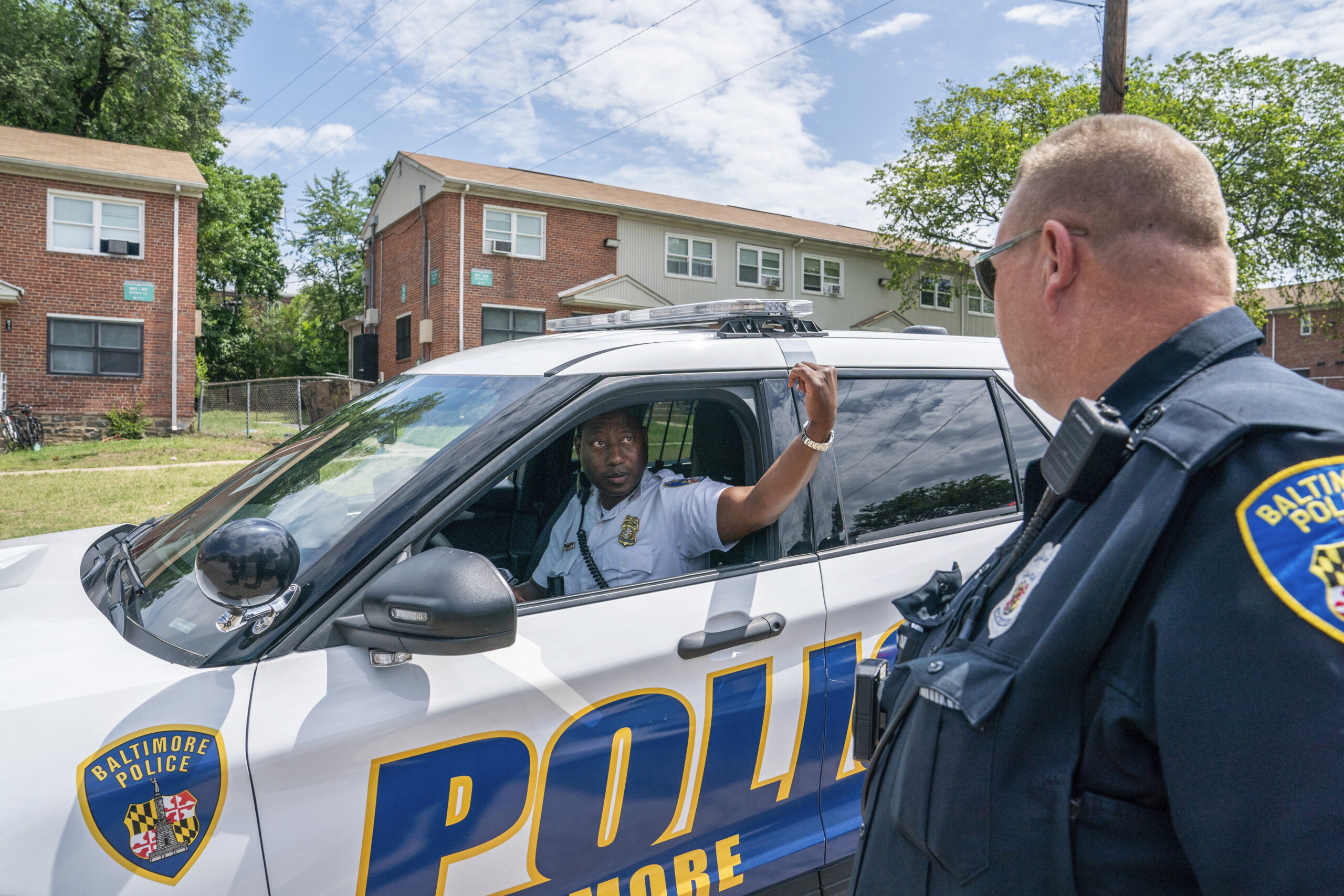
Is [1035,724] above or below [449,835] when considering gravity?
above

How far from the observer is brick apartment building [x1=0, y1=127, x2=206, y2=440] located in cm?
2005

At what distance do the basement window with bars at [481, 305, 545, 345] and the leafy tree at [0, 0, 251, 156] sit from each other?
15681 millimetres

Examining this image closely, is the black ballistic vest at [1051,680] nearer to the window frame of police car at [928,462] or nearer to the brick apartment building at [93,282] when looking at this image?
the window frame of police car at [928,462]

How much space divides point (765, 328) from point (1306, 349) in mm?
49938

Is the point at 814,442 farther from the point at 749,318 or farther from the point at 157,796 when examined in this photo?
the point at 157,796

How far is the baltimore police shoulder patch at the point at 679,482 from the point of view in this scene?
270 cm

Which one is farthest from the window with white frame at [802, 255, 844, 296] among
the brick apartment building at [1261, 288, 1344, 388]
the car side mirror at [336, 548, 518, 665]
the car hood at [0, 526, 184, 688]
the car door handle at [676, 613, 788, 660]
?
the car side mirror at [336, 548, 518, 665]

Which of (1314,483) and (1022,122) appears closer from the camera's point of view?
(1314,483)

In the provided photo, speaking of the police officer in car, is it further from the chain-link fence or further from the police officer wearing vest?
the chain-link fence

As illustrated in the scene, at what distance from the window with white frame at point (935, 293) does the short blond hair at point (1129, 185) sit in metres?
29.8

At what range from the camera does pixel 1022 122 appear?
80.3 feet

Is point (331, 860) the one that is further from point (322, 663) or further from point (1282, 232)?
point (1282, 232)

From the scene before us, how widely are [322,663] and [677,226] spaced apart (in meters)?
26.1

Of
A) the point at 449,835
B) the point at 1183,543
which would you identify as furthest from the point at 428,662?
the point at 1183,543
